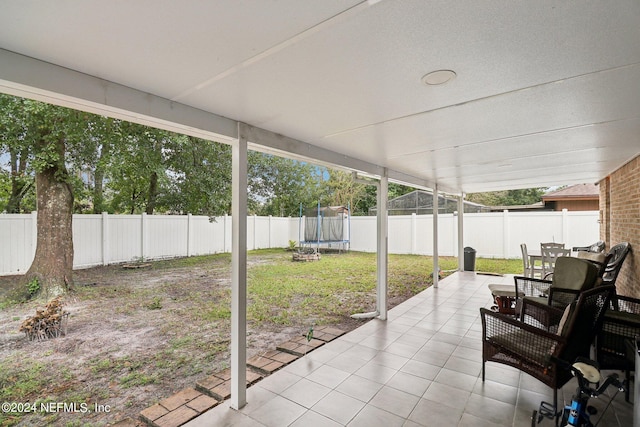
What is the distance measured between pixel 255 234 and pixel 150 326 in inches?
321

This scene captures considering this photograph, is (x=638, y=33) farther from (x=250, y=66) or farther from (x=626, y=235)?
(x=626, y=235)

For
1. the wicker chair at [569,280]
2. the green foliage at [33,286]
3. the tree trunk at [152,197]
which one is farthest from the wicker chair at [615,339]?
the tree trunk at [152,197]

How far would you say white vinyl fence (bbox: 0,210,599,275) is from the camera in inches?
227

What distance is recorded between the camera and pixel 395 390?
2.62 m

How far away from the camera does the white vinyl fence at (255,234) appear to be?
18.9ft

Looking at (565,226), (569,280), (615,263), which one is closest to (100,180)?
(569,280)

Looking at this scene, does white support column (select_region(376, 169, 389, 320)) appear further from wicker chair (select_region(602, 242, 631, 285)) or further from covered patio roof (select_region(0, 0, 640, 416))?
wicker chair (select_region(602, 242, 631, 285))

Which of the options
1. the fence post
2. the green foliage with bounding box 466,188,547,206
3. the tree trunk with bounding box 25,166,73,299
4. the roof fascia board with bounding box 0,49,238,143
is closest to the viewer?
the roof fascia board with bounding box 0,49,238,143

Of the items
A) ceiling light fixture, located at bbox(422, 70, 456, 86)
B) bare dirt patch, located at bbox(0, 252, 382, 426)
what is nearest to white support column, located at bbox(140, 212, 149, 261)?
bare dirt patch, located at bbox(0, 252, 382, 426)

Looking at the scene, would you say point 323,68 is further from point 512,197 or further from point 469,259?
point 512,197

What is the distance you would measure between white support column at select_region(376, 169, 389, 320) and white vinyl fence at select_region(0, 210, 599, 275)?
645 centimetres

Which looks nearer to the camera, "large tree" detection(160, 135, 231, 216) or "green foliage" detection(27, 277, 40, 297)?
"green foliage" detection(27, 277, 40, 297)

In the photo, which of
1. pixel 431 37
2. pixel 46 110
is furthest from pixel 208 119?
pixel 46 110

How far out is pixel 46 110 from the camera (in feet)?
14.6
